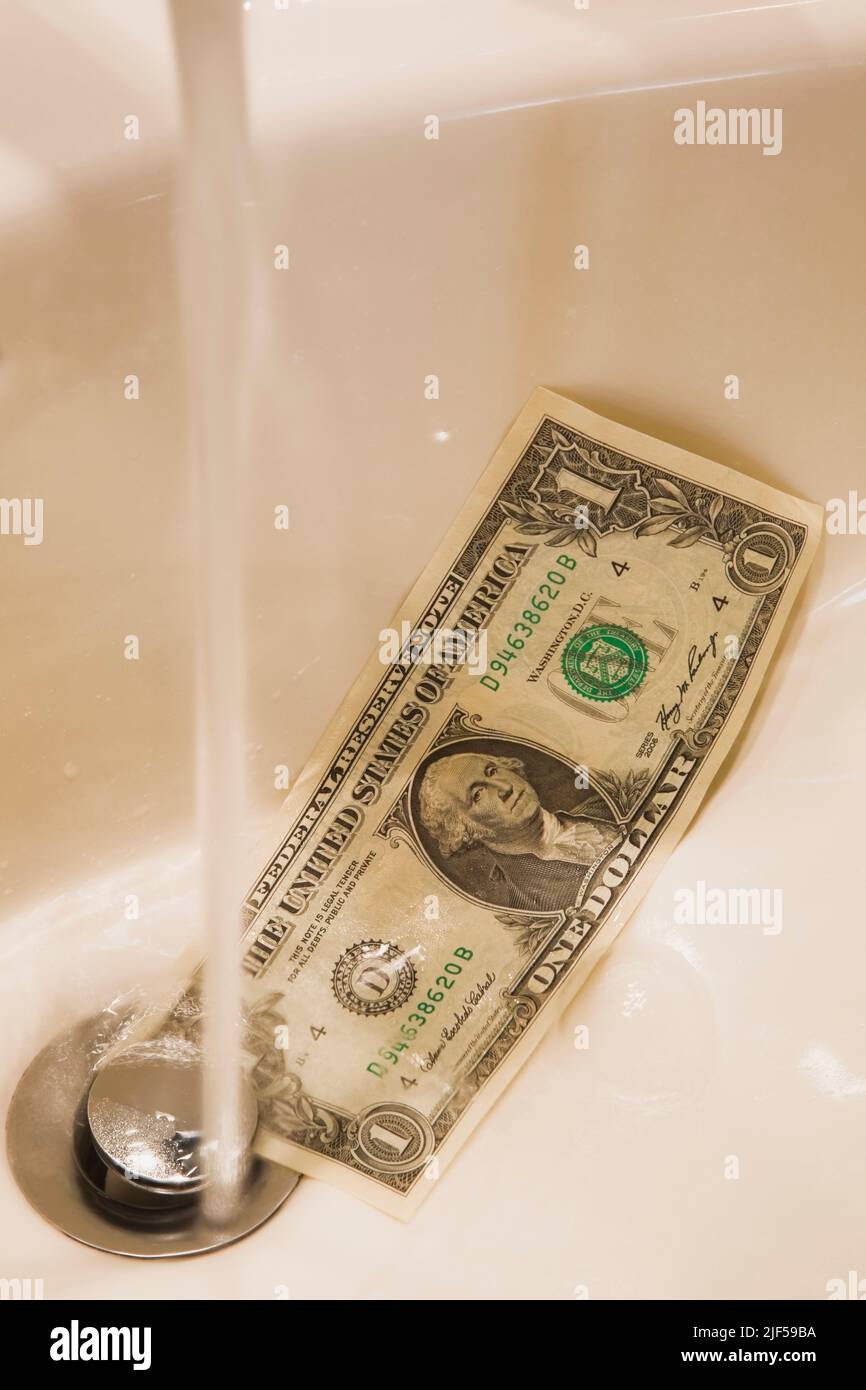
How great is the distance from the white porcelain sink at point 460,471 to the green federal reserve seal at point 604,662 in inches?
2.9

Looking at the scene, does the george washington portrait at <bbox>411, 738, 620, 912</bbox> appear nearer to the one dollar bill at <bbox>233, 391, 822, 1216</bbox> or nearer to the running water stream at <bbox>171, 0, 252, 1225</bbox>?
the one dollar bill at <bbox>233, 391, 822, 1216</bbox>

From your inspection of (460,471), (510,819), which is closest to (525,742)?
(510,819)

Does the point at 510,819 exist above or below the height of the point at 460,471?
below

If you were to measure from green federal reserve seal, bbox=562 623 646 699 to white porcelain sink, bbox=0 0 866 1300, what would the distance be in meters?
0.07

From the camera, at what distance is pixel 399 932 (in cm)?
59

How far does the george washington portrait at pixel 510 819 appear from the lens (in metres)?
0.60

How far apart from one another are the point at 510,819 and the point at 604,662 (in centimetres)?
10

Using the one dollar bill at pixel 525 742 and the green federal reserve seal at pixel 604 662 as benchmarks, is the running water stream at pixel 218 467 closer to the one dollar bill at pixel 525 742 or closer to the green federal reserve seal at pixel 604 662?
the one dollar bill at pixel 525 742

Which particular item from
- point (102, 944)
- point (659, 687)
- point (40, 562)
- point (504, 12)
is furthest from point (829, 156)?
point (102, 944)

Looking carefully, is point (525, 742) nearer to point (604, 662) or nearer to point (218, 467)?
point (604, 662)

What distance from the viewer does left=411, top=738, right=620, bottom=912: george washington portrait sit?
60 centimetres

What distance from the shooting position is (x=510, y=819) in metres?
0.61
